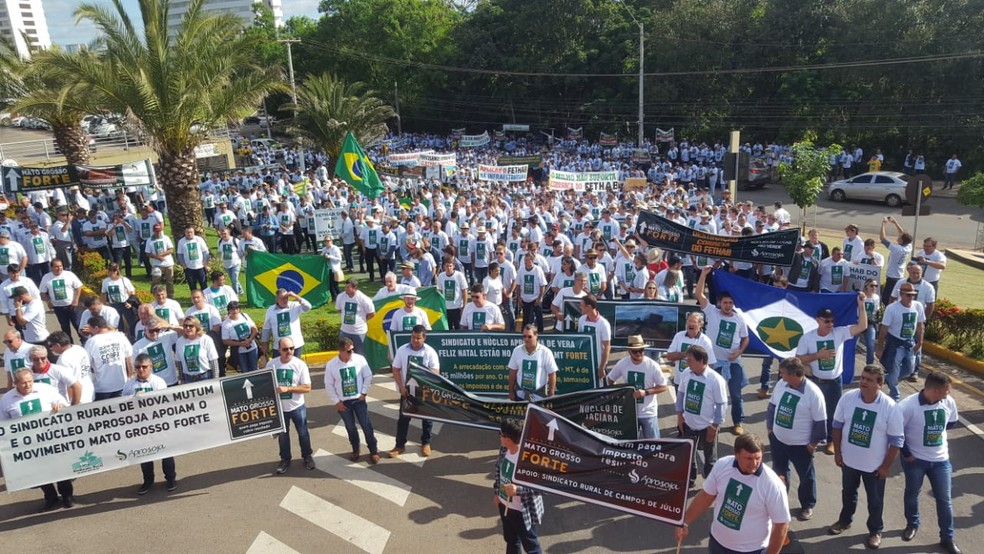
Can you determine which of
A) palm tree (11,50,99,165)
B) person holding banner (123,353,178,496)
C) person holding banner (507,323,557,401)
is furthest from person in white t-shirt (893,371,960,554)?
palm tree (11,50,99,165)

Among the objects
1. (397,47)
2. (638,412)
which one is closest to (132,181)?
(638,412)

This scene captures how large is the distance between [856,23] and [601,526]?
125ft

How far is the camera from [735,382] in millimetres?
9203

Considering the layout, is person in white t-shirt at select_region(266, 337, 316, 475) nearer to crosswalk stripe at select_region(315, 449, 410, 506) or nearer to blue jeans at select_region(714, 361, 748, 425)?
crosswalk stripe at select_region(315, 449, 410, 506)

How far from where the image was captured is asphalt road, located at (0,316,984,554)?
7.12 metres

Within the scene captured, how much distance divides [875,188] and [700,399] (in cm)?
2544

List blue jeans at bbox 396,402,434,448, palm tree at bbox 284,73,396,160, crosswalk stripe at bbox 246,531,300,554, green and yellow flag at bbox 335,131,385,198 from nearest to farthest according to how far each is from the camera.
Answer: crosswalk stripe at bbox 246,531,300,554 → blue jeans at bbox 396,402,434,448 → green and yellow flag at bbox 335,131,385,198 → palm tree at bbox 284,73,396,160

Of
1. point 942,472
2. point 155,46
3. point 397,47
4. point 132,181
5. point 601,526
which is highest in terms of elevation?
point 397,47

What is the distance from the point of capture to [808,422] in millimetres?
6988

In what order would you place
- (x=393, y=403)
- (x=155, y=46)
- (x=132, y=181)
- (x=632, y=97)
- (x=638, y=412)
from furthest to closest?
(x=632, y=97) < (x=132, y=181) < (x=155, y=46) < (x=393, y=403) < (x=638, y=412)

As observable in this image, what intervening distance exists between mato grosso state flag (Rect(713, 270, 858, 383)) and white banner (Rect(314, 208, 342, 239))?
11600mm

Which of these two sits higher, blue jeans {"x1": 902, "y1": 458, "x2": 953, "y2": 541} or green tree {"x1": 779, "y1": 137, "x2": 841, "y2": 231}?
green tree {"x1": 779, "y1": 137, "x2": 841, "y2": 231}

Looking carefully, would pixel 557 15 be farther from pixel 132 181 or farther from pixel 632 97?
pixel 132 181

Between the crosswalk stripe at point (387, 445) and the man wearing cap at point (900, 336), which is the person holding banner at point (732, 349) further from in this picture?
the crosswalk stripe at point (387, 445)
